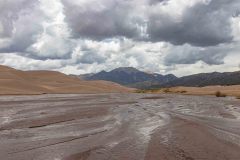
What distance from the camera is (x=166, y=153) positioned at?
16.8m

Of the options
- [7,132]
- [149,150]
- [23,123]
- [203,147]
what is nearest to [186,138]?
[203,147]

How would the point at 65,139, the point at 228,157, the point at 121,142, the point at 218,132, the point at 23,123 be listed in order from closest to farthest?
the point at 228,157, the point at 121,142, the point at 65,139, the point at 218,132, the point at 23,123

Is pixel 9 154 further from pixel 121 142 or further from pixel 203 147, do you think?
pixel 203 147

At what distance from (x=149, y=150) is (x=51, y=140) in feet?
18.6

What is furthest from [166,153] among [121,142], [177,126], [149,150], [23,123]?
[23,123]

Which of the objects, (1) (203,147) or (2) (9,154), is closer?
(2) (9,154)

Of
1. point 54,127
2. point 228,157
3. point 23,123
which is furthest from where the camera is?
point 23,123

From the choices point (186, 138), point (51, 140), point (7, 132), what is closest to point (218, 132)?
point (186, 138)

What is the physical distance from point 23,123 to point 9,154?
1341cm

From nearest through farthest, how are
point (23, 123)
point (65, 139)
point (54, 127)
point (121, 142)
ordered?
point (121, 142), point (65, 139), point (54, 127), point (23, 123)

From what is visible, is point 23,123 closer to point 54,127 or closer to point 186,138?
point 54,127

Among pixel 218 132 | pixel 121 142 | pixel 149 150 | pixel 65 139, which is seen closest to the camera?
pixel 149 150

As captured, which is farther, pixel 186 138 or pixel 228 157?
pixel 186 138

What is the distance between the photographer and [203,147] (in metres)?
18.6
